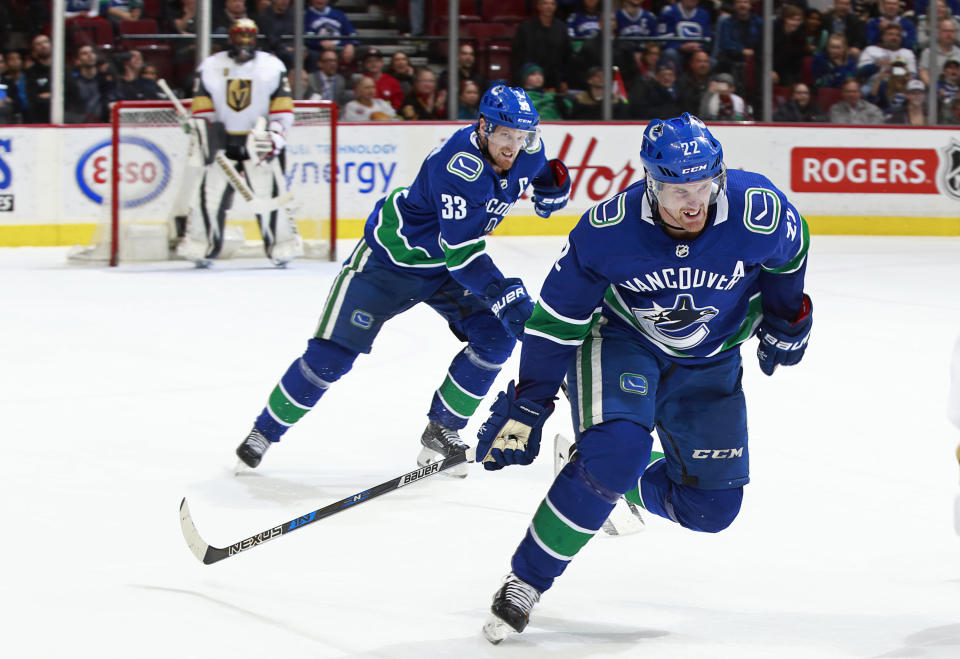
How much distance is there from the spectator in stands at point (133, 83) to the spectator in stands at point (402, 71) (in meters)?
1.68

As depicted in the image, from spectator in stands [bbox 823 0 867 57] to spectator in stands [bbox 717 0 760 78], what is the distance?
2.22 ft

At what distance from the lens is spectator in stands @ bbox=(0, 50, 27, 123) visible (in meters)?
8.80

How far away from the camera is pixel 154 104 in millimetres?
8430

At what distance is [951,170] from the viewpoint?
995cm

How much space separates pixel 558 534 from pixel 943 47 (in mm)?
8680

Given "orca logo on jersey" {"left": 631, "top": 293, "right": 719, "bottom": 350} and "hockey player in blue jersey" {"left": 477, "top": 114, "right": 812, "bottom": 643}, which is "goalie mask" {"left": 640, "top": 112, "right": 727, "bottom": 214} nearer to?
"hockey player in blue jersey" {"left": 477, "top": 114, "right": 812, "bottom": 643}

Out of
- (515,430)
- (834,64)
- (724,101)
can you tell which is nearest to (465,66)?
(724,101)

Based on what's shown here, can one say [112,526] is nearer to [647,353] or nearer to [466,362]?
[466,362]

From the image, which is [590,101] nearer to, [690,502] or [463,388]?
[463,388]

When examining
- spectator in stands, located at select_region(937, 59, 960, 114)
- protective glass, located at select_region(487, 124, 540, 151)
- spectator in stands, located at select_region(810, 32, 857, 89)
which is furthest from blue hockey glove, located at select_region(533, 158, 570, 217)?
spectator in stands, located at select_region(937, 59, 960, 114)

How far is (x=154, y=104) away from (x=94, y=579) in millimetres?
5805

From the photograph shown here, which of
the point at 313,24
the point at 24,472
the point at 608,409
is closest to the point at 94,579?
the point at 24,472

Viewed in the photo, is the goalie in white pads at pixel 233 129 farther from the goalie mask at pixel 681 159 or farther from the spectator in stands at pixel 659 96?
the goalie mask at pixel 681 159

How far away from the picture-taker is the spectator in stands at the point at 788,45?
10.1 meters
